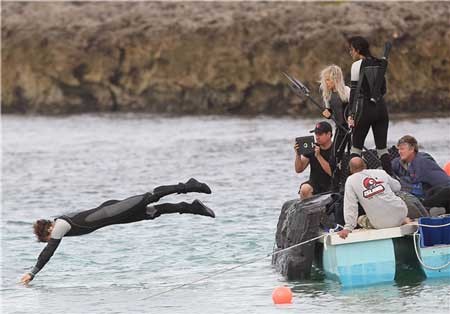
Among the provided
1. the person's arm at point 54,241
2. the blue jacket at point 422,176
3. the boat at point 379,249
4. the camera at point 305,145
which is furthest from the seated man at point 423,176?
the person's arm at point 54,241

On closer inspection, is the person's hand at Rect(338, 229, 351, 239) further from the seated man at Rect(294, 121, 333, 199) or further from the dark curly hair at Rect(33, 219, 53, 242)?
the dark curly hair at Rect(33, 219, 53, 242)

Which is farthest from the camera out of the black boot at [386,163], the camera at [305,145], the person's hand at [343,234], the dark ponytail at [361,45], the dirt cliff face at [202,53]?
the dirt cliff face at [202,53]

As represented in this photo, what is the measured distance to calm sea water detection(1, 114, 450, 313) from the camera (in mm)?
14016

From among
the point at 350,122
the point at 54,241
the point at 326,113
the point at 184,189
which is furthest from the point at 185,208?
the point at 350,122

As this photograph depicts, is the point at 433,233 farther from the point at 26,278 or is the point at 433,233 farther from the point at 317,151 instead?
the point at 26,278

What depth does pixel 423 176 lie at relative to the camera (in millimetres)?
14320

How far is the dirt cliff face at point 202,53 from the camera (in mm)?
37375

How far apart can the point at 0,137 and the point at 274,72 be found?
8.90m

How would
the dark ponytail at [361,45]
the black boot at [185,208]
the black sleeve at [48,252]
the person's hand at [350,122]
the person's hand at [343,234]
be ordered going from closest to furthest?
the person's hand at [343,234] → the person's hand at [350,122] → the dark ponytail at [361,45] → the black sleeve at [48,252] → the black boot at [185,208]

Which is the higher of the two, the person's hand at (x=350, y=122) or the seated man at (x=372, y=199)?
the person's hand at (x=350, y=122)

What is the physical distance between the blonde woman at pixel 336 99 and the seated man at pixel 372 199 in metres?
1.29

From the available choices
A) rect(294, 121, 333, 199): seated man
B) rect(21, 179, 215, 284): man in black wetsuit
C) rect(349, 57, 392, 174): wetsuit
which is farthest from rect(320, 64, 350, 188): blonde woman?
rect(21, 179, 215, 284): man in black wetsuit

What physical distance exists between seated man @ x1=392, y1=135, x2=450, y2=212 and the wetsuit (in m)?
0.45

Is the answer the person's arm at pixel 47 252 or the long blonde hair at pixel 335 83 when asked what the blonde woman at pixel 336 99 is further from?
the person's arm at pixel 47 252
